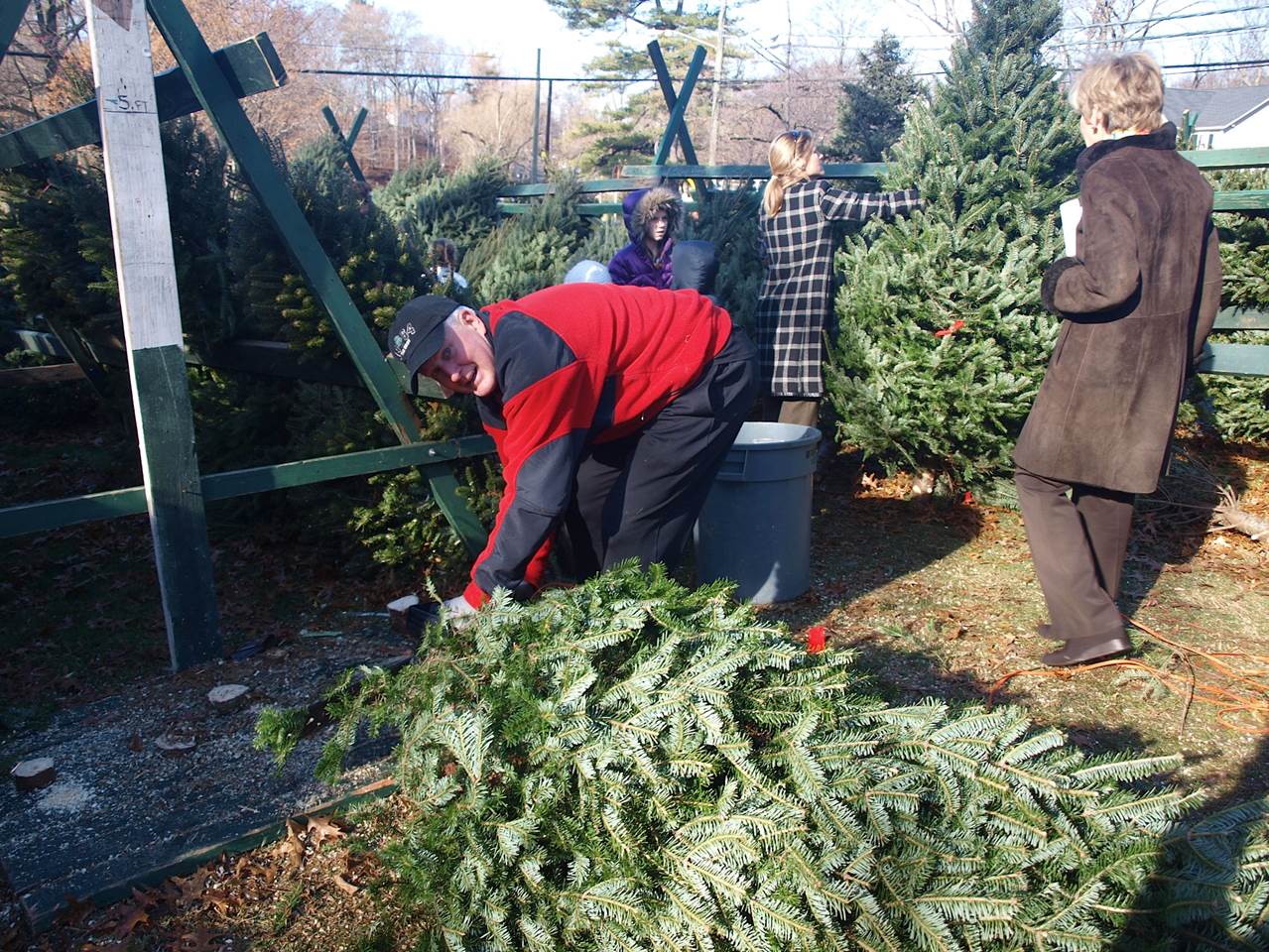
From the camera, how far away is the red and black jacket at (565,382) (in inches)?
103

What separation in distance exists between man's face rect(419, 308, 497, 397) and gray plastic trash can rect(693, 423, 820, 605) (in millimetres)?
1688

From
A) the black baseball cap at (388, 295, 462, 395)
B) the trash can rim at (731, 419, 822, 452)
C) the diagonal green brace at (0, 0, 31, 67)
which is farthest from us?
the trash can rim at (731, 419, 822, 452)

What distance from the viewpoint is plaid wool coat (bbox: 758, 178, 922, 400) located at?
512 cm

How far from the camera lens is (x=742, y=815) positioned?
1.86 metres

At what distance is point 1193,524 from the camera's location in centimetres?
543

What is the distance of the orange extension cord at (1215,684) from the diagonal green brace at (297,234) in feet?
7.80

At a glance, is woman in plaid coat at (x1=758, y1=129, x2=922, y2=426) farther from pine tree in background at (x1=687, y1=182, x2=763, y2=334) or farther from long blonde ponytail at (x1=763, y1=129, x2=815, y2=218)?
pine tree in background at (x1=687, y1=182, x2=763, y2=334)

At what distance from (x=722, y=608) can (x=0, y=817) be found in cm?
219

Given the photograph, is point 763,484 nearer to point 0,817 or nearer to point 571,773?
point 571,773

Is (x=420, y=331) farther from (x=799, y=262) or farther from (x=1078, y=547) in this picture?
(x=799, y=262)

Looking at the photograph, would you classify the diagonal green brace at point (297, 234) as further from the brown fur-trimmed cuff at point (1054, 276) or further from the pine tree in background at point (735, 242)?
the brown fur-trimmed cuff at point (1054, 276)

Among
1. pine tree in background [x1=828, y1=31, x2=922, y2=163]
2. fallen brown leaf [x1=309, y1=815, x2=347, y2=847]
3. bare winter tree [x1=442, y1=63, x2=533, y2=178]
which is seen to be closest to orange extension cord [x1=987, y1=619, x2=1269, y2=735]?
fallen brown leaf [x1=309, y1=815, x2=347, y2=847]

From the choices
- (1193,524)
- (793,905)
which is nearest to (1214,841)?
(793,905)

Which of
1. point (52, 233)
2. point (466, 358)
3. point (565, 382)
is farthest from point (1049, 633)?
point (52, 233)
